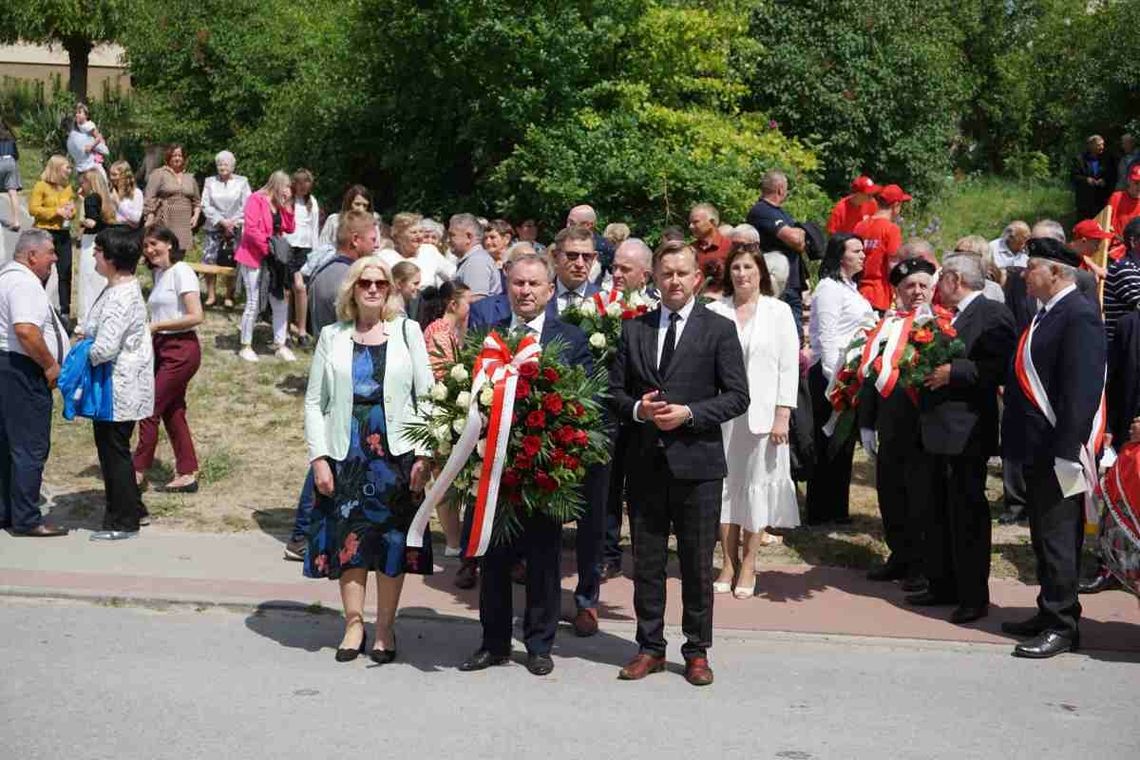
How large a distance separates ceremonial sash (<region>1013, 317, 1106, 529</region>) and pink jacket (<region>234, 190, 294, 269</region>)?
359 inches

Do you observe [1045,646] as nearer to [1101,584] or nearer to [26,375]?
[1101,584]

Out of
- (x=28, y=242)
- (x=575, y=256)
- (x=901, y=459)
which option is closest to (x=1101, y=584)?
(x=901, y=459)

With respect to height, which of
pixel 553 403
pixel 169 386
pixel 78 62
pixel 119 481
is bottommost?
pixel 119 481

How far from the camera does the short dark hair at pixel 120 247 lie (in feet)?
32.2

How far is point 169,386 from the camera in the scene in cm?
1078

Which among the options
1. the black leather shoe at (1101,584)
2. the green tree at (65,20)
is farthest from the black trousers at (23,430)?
the green tree at (65,20)

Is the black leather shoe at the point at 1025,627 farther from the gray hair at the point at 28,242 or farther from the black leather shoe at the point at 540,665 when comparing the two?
the gray hair at the point at 28,242

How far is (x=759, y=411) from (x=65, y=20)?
2260 centimetres

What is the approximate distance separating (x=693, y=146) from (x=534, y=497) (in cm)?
1033

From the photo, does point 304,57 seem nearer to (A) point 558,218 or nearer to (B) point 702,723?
(A) point 558,218

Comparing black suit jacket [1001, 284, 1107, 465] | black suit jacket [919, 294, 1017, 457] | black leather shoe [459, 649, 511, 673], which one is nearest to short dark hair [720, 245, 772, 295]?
black suit jacket [919, 294, 1017, 457]

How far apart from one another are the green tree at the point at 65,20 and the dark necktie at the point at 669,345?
71.9 ft

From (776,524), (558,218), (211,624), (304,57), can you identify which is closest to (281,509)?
(211,624)

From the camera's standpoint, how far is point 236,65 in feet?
72.4
